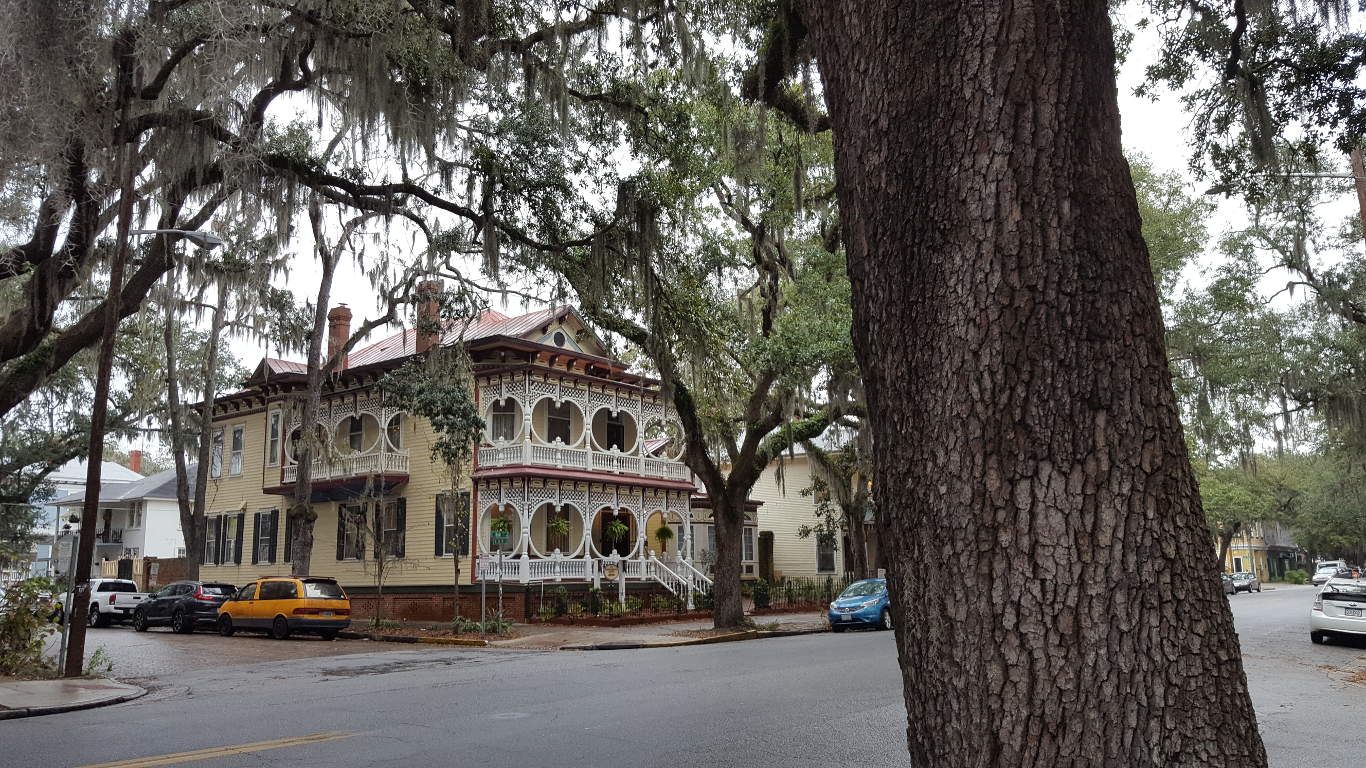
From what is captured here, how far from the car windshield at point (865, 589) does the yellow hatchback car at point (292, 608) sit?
12.8m

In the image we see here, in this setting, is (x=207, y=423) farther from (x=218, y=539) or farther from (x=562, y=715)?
(x=562, y=715)

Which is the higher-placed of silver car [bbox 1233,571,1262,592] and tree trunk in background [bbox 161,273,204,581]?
tree trunk in background [bbox 161,273,204,581]

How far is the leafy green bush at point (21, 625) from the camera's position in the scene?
47.2 feet

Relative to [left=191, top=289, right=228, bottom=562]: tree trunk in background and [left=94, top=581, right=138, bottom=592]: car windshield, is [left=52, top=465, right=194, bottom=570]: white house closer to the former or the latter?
[left=191, top=289, right=228, bottom=562]: tree trunk in background

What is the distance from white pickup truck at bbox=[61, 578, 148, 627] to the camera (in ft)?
101

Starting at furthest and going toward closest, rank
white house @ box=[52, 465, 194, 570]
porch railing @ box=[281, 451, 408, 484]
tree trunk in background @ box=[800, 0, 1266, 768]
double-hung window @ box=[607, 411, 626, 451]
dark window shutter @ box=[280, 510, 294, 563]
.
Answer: white house @ box=[52, 465, 194, 570] < double-hung window @ box=[607, 411, 626, 451] < dark window shutter @ box=[280, 510, 294, 563] < porch railing @ box=[281, 451, 408, 484] < tree trunk in background @ box=[800, 0, 1266, 768]

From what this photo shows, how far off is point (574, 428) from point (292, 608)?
36.2 feet

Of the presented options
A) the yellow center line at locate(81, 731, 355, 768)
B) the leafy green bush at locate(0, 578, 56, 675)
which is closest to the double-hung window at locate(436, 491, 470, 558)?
the leafy green bush at locate(0, 578, 56, 675)

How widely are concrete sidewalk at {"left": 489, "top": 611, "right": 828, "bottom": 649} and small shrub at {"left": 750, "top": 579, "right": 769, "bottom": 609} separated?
94.4 inches

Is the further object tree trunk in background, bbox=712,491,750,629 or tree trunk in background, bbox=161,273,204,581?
tree trunk in background, bbox=161,273,204,581

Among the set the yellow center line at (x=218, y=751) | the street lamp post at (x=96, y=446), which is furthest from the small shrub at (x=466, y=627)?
the yellow center line at (x=218, y=751)

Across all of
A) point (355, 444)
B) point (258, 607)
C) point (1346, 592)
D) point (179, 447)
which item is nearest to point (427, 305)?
point (258, 607)

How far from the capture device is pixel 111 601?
30875mm

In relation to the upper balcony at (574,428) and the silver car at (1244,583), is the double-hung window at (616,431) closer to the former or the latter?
the upper balcony at (574,428)
